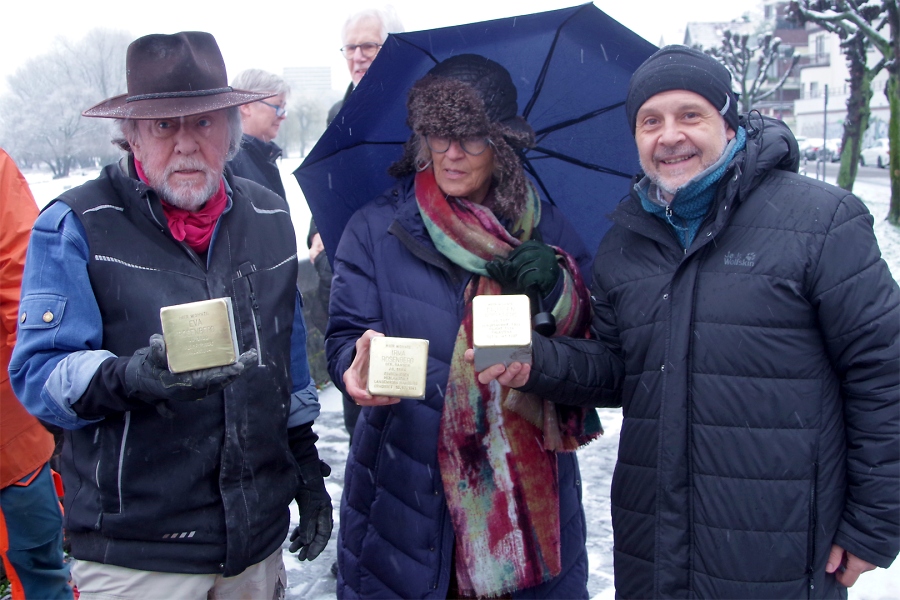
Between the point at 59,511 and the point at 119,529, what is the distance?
111cm

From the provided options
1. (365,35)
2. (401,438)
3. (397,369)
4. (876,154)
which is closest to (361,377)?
(397,369)

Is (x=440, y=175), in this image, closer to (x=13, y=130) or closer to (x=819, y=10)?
(x=13, y=130)

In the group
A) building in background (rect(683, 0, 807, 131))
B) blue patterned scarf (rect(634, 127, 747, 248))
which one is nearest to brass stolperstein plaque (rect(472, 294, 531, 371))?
blue patterned scarf (rect(634, 127, 747, 248))

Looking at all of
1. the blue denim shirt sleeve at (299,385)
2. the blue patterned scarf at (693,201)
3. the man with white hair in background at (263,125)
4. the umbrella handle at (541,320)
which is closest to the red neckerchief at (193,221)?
the blue denim shirt sleeve at (299,385)

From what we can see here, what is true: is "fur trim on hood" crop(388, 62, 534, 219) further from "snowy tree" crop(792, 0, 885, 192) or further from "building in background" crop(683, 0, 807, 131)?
"building in background" crop(683, 0, 807, 131)

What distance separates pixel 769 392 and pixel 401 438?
1.06 meters

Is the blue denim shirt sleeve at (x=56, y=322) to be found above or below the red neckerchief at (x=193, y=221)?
below

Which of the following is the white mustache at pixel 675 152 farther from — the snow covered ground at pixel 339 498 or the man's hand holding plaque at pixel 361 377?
the snow covered ground at pixel 339 498

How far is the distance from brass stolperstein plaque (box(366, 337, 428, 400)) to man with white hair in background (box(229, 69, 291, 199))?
7.90 feet

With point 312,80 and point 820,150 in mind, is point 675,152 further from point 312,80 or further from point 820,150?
point 820,150

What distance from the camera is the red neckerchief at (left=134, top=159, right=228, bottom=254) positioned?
2.14 metres

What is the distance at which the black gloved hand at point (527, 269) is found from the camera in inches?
87.1

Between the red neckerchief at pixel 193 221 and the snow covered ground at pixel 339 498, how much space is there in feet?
1.31

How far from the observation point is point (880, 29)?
44.8 feet
